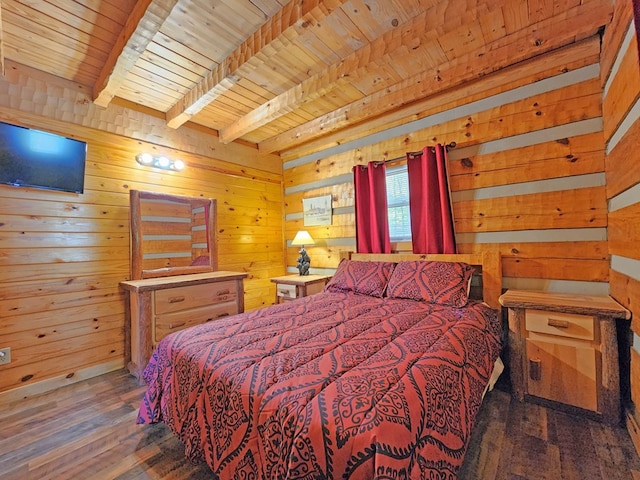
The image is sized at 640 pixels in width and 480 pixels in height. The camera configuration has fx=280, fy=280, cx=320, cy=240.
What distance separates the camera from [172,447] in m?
1.57

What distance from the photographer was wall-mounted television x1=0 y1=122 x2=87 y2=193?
2.11 metres

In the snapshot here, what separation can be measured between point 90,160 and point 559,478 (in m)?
3.89

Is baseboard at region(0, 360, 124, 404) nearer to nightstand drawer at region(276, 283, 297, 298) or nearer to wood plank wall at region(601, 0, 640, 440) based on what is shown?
nightstand drawer at region(276, 283, 297, 298)

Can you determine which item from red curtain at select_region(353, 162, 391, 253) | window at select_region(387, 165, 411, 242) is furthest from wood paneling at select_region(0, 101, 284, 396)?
window at select_region(387, 165, 411, 242)

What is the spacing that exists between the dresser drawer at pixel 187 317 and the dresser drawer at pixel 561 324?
2700 millimetres

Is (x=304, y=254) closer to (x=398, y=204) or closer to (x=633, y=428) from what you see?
(x=398, y=204)

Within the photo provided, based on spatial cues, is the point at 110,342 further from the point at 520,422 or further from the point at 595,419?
the point at 595,419

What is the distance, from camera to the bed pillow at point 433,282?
7.07ft

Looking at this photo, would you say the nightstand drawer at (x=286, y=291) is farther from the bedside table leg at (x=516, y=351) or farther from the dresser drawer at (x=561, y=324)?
the dresser drawer at (x=561, y=324)

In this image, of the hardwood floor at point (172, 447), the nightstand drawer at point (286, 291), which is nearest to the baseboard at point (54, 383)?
the hardwood floor at point (172, 447)

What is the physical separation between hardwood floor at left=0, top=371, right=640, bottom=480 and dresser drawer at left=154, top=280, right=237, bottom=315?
82cm

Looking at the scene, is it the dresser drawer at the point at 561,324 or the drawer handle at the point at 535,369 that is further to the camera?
the drawer handle at the point at 535,369

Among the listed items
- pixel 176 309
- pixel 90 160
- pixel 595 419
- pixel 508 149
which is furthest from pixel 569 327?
pixel 90 160

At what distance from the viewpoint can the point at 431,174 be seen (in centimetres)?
271
